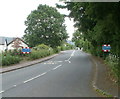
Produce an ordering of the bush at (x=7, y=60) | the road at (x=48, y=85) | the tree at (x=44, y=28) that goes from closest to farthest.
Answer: the road at (x=48, y=85) → the bush at (x=7, y=60) → the tree at (x=44, y=28)

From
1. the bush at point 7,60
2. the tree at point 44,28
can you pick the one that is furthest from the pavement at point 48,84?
the tree at point 44,28

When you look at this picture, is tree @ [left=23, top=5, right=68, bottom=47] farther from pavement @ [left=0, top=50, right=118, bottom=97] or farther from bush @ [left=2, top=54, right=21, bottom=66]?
pavement @ [left=0, top=50, right=118, bottom=97]

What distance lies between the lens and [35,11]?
175ft

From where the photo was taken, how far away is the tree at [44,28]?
4953cm

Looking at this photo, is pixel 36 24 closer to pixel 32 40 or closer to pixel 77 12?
pixel 32 40

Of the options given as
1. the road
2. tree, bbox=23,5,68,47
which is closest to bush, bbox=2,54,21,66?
the road

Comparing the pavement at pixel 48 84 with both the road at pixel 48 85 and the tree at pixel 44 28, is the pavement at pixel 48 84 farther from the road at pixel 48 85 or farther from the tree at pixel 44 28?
the tree at pixel 44 28

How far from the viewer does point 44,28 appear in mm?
50156

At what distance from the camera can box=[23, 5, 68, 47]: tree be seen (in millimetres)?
49531

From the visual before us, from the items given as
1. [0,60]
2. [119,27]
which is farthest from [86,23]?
[0,60]

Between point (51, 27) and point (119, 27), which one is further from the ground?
point (51, 27)

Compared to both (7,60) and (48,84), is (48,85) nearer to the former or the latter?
(48,84)

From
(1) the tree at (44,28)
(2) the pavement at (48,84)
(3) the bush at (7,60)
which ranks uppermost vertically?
(1) the tree at (44,28)

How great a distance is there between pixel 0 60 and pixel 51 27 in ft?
106
